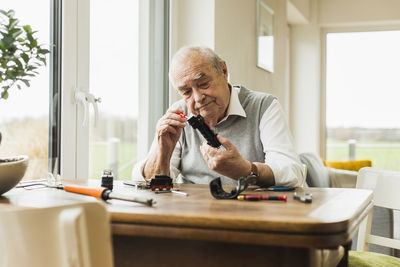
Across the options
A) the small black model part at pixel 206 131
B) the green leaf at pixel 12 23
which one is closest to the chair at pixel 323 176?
the small black model part at pixel 206 131

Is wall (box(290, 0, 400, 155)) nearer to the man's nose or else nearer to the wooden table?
the man's nose

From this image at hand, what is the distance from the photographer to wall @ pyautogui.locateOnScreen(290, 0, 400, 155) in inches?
237

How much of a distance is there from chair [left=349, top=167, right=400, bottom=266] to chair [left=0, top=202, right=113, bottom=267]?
1.21m

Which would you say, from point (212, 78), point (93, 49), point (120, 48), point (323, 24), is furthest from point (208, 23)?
point (323, 24)

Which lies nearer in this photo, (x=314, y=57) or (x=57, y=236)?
(x=57, y=236)

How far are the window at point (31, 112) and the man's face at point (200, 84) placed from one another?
1.71 feet

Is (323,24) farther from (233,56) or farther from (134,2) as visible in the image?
(134,2)

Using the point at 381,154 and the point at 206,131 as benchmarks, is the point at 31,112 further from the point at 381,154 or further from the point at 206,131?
the point at 381,154

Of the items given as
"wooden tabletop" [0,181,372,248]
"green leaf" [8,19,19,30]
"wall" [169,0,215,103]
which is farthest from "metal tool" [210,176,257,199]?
"wall" [169,0,215,103]

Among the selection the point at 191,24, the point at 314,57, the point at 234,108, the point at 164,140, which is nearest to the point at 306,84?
the point at 314,57

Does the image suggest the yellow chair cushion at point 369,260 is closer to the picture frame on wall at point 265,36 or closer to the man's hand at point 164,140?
the man's hand at point 164,140

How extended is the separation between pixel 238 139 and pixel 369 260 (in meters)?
0.68

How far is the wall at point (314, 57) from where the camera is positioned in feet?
19.8

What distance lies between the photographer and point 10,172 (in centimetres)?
114
